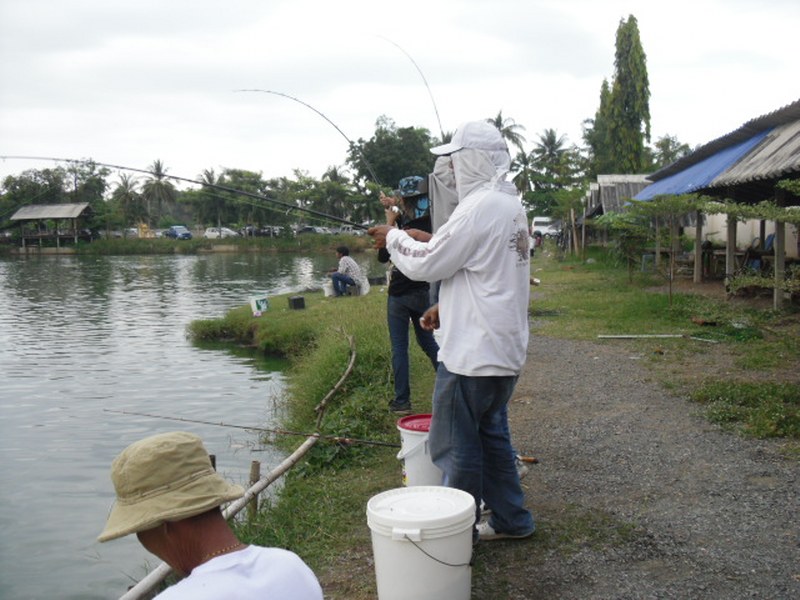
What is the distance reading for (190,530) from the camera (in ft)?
5.92

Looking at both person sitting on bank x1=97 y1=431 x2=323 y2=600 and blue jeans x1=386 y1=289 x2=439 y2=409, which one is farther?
blue jeans x1=386 y1=289 x2=439 y2=409

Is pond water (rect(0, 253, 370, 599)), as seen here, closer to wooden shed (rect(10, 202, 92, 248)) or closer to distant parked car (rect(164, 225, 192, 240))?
wooden shed (rect(10, 202, 92, 248))

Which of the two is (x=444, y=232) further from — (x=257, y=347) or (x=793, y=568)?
(x=257, y=347)

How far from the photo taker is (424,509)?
3146 millimetres

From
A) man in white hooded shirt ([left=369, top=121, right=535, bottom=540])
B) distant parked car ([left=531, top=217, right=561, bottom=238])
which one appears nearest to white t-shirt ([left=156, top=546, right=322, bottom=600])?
man in white hooded shirt ([left=369, top=121, right=535, bottom=540])

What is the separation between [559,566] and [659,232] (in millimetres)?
13488

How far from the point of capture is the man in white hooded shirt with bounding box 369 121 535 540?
338 cm

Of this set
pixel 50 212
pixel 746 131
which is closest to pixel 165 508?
pixel 746 131

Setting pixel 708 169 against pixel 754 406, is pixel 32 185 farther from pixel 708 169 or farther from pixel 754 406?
pixel 754 406

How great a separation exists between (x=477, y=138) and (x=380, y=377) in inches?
186

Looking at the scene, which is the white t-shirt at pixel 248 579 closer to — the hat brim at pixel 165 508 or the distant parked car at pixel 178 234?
the hat brim at pixel 165 508

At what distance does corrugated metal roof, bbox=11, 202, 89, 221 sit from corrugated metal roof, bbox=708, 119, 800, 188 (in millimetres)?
57138

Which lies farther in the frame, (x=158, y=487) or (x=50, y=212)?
(x=50, y=212)

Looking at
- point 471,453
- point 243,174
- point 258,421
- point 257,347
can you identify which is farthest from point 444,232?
point 243,174
